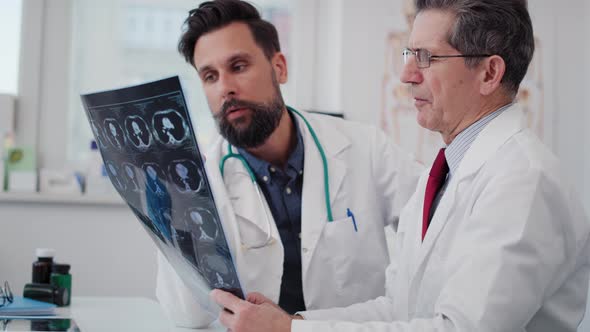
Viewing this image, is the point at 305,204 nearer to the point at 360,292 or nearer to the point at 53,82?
the point at 360,292

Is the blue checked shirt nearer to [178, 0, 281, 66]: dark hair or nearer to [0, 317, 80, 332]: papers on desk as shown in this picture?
[178, 0, 281, 66]: dark hair

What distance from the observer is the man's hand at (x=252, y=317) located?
1066 millimetres

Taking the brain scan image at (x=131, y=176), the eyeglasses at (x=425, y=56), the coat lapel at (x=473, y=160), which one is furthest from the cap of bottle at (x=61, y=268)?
the eyeglasses at (x=425, y=56)

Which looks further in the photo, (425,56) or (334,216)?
(334,216)

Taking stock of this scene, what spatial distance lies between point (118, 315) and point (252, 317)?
0.50 metres

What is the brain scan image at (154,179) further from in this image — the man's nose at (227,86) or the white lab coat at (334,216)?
the man's nose at (227,86)

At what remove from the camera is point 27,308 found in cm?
145

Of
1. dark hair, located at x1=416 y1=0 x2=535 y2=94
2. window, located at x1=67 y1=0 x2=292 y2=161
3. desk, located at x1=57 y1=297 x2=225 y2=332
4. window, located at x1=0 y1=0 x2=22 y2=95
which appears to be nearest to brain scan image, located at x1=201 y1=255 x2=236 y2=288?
desk, located at x1=57 y1=297 x2=225 y2=332

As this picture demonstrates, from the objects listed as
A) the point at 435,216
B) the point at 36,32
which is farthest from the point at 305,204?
the point at 36,32

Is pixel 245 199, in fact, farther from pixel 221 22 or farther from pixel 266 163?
pixel 221 22

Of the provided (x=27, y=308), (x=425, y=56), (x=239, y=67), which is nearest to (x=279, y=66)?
(x=239, y=67)

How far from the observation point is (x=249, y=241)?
1.62 m

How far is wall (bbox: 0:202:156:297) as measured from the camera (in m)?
2.60

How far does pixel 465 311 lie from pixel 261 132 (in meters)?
0.86
